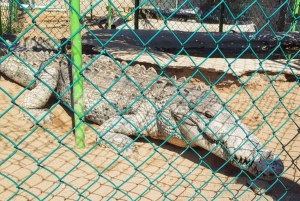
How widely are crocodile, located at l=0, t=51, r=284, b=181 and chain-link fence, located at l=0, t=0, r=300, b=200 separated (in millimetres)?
11

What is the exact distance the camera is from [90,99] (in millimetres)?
3680

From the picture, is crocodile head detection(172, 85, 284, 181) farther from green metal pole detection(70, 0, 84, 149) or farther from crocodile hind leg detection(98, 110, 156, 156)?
green metal pole detection(70, 0, 84, 149)

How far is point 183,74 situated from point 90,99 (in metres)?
1.50

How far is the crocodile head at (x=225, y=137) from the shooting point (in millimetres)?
2312

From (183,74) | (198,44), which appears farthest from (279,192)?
(198,44)

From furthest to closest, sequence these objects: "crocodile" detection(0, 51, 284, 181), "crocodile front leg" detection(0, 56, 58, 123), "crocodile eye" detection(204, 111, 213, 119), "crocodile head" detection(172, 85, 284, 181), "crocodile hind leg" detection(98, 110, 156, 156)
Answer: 1. "crocodile front leg" detection(0, 56, 58, 123)
2. "crocodile hind leg" detection(98, 110, 156, 156)
3. "crocodile eye" detection(204, 111, 213, 119)
4. "crocodile" detection(0, 51, 284, 181)
5. "crocodile head" detection(172, 85, 284, 181)

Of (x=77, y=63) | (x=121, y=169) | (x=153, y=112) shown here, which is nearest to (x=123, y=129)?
(x=153, y=112)

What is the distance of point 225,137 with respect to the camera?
8.90 feet

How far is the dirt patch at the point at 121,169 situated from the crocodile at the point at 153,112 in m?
0.13

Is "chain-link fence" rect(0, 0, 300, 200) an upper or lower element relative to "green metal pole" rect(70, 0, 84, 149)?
lower

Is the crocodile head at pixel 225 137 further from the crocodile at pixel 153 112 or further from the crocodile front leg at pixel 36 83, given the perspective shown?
the crocodile front leg at pixel 36 83

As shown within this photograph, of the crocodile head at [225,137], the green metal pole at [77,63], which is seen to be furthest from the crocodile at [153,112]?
the green metal pole at [77,63]

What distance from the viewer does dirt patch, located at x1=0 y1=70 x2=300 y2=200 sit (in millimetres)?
2150

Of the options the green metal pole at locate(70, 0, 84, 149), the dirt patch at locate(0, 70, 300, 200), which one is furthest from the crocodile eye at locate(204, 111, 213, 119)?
the green metal pole at locate(70, 0, 84, 149)
